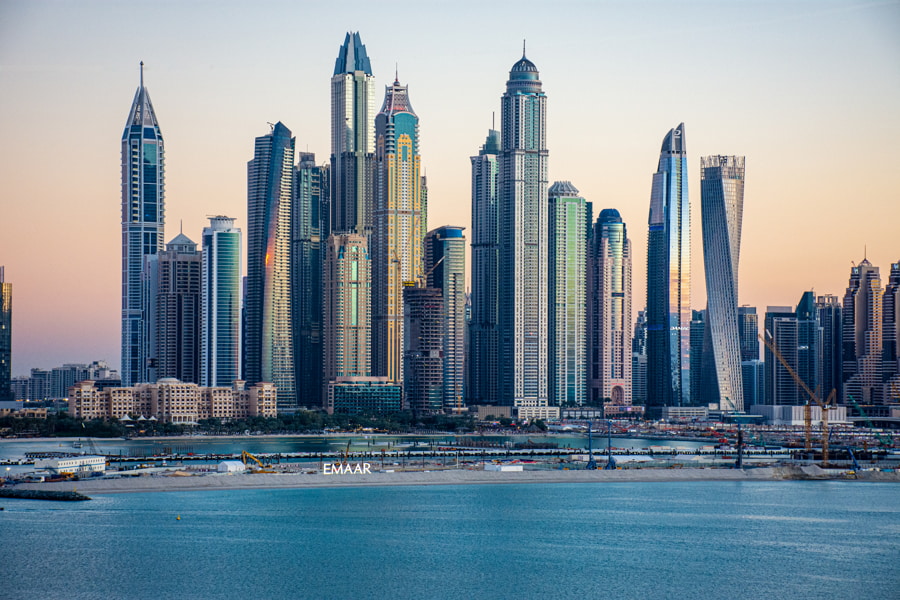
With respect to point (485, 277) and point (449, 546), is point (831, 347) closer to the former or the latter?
point (485, 277)

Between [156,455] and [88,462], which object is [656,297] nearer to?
[156,455]

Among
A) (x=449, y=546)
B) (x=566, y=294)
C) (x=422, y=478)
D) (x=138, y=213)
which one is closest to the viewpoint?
(x=449, y=546)

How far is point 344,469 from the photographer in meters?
77.2

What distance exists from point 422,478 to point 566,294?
292 feet

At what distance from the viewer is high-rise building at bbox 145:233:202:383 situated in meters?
157

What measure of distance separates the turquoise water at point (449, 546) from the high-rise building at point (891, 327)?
329 feet

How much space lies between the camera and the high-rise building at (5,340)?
164 meters

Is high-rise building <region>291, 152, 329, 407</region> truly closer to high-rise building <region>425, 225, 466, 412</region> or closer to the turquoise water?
high-rise building <region>425, 225, 466, 412</region>

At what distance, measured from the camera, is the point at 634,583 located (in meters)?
45.3

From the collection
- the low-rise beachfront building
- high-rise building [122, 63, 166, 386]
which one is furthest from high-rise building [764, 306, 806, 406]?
high-rise building [122, 63, 166, 386]

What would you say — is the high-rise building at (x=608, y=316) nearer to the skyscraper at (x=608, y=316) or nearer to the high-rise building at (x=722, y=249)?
the skyscraper at (x=608, y=316)

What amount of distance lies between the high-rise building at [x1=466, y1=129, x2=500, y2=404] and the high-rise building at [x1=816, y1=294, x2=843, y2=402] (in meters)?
45.5

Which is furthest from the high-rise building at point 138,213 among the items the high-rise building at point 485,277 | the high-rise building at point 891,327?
the high-rise building at point 891,327

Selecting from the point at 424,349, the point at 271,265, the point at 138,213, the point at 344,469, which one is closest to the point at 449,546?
the point at 344,469
